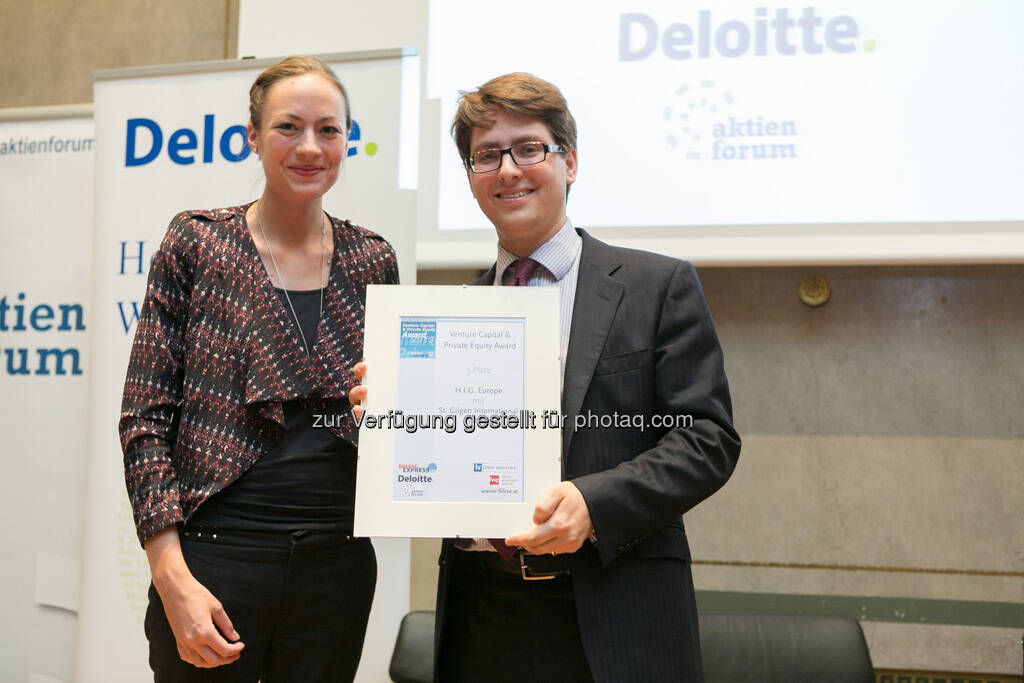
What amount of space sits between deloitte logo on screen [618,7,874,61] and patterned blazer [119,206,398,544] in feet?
6.29

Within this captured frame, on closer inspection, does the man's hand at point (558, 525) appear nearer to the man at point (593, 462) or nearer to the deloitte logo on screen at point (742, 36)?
the man at point (593, 462)

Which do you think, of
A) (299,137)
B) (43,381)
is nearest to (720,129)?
(299,137)

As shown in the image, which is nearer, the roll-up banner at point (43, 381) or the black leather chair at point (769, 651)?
the black leather chair at point (769, 651)

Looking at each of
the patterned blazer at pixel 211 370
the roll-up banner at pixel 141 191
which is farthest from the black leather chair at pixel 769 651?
the patterned blazer at pixel 211 370

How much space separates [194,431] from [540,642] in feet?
2.45

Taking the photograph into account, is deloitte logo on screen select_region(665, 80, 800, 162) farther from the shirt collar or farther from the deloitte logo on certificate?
the deloitte logo on certificate

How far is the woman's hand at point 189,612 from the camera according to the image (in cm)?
142

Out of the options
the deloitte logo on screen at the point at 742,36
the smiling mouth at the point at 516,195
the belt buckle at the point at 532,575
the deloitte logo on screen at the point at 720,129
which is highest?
the deloitte logo on screen at the point at 742,36

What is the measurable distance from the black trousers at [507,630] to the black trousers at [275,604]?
22cm

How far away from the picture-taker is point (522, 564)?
4.71 ft

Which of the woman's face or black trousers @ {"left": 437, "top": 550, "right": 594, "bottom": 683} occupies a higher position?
the woman's face

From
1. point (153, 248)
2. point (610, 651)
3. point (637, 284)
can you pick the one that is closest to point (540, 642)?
A: point (610, 651)

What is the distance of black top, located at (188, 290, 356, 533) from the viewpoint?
154 cm

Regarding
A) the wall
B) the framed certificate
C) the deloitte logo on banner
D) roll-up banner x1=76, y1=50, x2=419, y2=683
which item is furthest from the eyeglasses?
the wall
